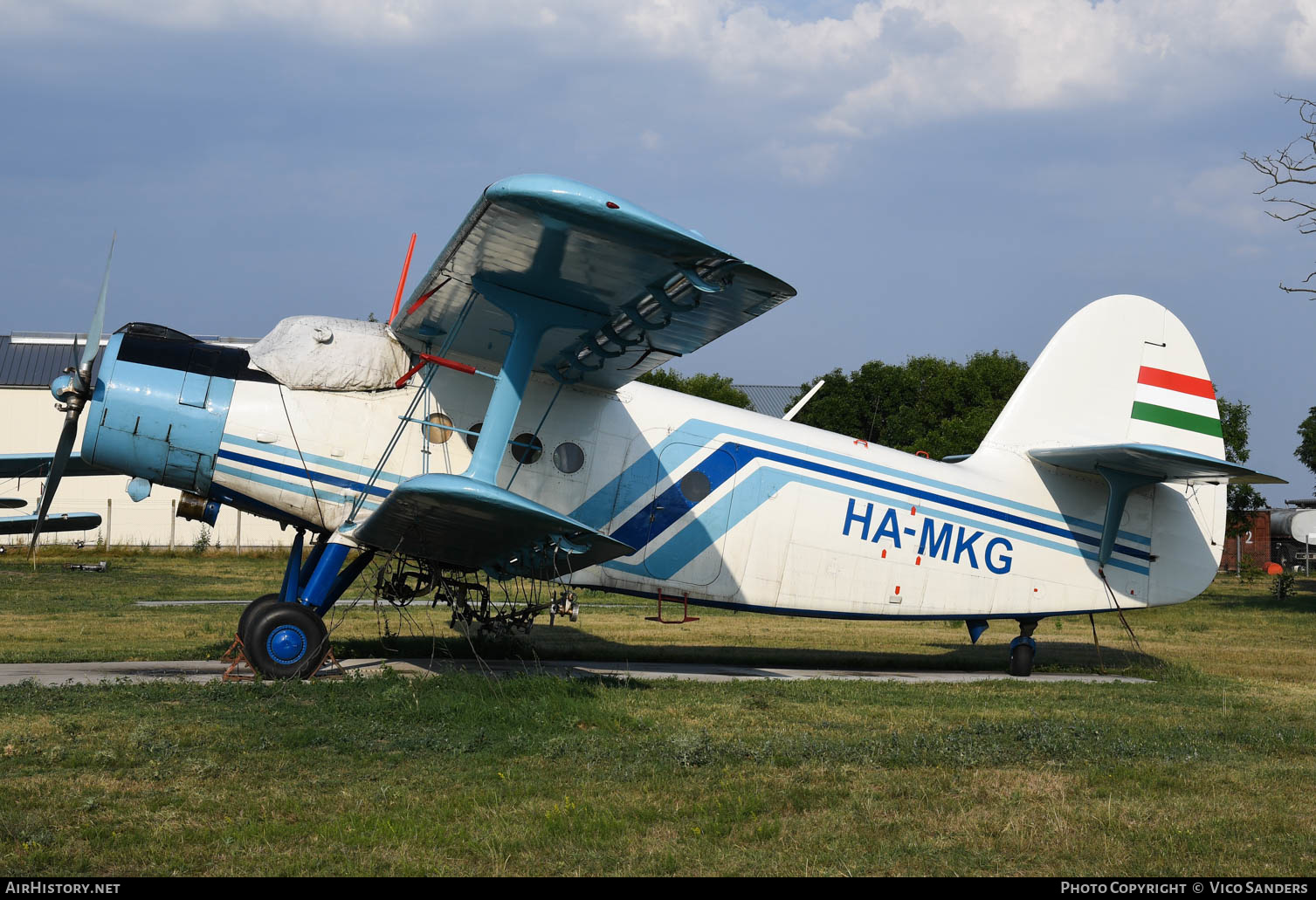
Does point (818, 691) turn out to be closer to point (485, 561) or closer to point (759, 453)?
point (759, 453)

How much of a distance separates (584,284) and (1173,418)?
7890 millimetres

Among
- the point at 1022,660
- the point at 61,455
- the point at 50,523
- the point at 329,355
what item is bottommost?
the point at 50,523

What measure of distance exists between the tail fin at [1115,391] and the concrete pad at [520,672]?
2.80 metres

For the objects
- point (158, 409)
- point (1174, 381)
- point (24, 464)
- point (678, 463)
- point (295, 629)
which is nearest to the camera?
point (295, 629)

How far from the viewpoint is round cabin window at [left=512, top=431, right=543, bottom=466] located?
941cm

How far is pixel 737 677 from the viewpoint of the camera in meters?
10.1

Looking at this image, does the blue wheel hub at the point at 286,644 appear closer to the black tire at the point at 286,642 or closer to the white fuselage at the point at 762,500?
the black tire at the point at 286,642

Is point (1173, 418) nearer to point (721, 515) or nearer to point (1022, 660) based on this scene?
point (1022, 660)

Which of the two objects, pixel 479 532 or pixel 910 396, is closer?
pixel 479 532

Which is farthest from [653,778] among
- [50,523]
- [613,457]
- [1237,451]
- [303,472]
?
[1237,451]

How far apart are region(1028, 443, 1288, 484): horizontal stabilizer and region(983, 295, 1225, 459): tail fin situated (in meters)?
0.32

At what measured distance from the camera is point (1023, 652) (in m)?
11.4
